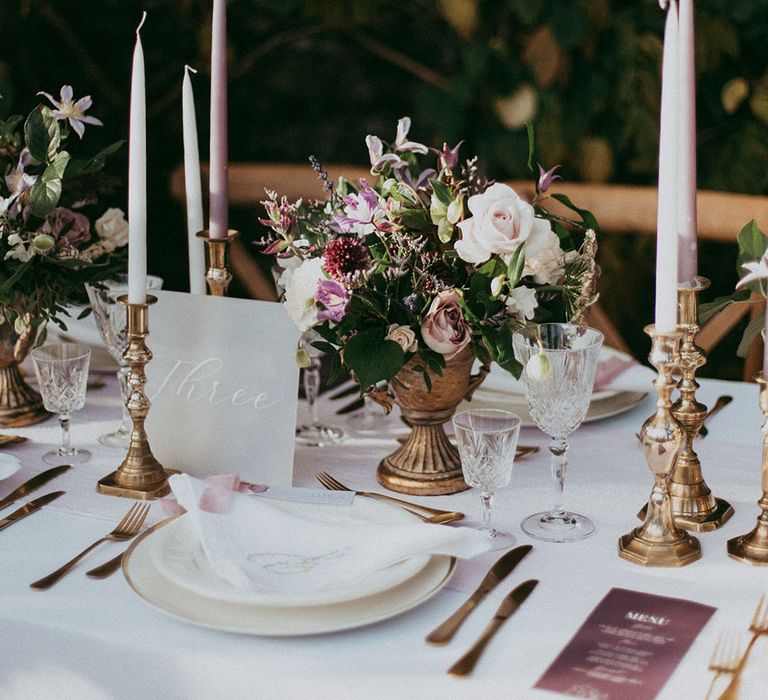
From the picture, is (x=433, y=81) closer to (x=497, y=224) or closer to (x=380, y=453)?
(x=380, y=453)

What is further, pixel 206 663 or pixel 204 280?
pixel 204 280

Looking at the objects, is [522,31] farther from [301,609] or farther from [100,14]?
[301,609]

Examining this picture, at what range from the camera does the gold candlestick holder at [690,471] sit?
1246 millimetres

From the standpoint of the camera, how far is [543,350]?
119 centimetres

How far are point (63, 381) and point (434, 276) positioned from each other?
1.64 ft

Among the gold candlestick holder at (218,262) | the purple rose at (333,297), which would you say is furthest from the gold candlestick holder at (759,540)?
the gold candlestick holder at (218,262)

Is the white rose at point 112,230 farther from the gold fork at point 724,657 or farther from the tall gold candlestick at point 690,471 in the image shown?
the gold fork at point 724,657

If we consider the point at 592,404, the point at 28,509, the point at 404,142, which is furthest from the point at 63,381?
the point at 592,404

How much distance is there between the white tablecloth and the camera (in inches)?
38.0

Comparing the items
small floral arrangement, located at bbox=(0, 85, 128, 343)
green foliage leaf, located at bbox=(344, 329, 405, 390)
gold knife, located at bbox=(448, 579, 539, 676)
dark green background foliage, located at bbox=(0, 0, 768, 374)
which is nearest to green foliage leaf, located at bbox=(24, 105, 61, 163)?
small floral arrangement, located at bbox=(0, 85, 128, 343)

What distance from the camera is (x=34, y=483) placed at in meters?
1.39

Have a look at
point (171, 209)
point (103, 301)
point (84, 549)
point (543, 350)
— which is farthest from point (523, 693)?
point (171, 209)

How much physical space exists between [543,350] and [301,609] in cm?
37

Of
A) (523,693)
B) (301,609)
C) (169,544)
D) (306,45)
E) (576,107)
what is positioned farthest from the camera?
(306,45)
